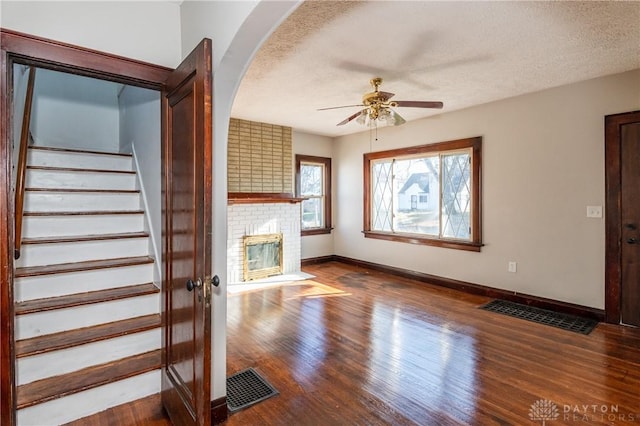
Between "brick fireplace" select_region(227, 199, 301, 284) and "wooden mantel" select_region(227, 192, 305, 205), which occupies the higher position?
"wooden mantel" select_region(227, 192, 305, 205)

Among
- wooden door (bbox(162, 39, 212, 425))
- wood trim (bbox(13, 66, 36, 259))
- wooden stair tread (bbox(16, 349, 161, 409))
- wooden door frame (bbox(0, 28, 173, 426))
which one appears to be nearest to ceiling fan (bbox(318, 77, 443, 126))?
wooden door (bbox(162, 39, 212, 425))

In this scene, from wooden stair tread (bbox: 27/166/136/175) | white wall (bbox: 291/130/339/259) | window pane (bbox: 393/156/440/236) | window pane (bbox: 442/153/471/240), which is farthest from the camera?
white wall (bbox: 291/130/339/259)

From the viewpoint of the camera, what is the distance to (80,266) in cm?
238

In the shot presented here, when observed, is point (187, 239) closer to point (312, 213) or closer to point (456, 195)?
point (456, 195)

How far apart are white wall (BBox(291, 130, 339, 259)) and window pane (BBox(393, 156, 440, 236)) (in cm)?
150

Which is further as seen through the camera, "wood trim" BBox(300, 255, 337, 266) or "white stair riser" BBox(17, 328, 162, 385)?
"wood trim" BBox(300, 255, 337, 266)

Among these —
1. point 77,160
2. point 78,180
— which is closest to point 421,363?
point 78,180

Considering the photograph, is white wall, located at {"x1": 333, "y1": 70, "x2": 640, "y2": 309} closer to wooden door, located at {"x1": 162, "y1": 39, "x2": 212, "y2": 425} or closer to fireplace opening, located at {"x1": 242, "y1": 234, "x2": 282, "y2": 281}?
fireplace opening, located at {"x1": 242, "y1": 234, "x2": 282, "y2": 281}

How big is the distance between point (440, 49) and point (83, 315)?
3.33 m

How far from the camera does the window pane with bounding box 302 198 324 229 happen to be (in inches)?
248

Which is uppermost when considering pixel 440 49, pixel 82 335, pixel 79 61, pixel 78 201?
pixel 440 49

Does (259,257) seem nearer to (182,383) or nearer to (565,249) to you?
(182,383)

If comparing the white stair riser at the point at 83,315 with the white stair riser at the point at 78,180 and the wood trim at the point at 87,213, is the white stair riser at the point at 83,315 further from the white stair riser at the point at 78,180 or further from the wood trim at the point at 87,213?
the white stair riser at the point at 78,180

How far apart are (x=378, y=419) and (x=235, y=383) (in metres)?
1.04
